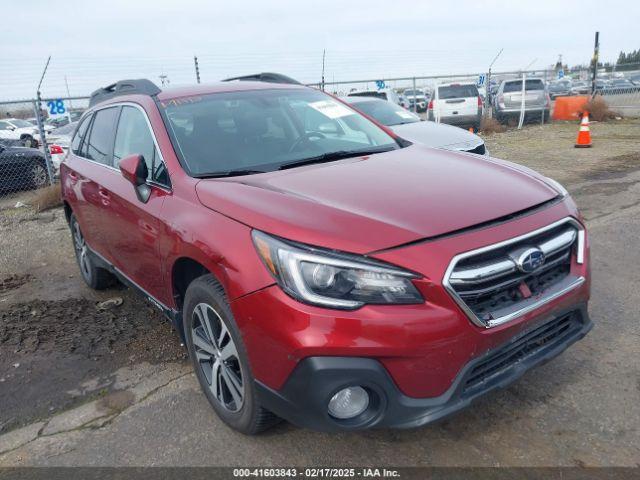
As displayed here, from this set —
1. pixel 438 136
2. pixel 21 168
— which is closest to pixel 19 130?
pixel 21 168

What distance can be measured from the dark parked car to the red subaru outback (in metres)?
8.99

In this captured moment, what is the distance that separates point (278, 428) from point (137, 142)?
2.04 meters

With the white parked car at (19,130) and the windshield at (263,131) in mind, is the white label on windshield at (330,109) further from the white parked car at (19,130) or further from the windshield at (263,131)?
the white parked car at (19,130)

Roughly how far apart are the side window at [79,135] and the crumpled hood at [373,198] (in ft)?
8.41

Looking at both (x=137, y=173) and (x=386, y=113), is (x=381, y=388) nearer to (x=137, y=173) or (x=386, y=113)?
(x=137, y=173)

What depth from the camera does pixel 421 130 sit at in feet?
25.4

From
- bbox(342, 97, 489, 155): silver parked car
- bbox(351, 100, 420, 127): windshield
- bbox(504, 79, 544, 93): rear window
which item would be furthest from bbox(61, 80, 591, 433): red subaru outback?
bbox(504, 79, 544, 93): rear window

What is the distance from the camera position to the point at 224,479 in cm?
240

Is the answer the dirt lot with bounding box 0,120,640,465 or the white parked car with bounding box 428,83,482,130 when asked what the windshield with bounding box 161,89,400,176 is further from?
the white parked car with bounding box 428,83,482,130

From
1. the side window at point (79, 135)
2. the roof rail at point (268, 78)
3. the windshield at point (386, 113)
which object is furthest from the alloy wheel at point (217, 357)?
the windshield at point (386, 113)

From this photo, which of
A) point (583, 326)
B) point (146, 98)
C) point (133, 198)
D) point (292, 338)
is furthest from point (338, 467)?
point (146, 98)

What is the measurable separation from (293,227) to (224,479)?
1186mm

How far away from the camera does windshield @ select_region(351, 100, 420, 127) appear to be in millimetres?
8569

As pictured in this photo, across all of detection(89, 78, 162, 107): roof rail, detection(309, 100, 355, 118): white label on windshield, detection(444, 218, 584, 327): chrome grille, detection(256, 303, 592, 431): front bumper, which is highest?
detection(89, 78, 162, 107): roof rail
